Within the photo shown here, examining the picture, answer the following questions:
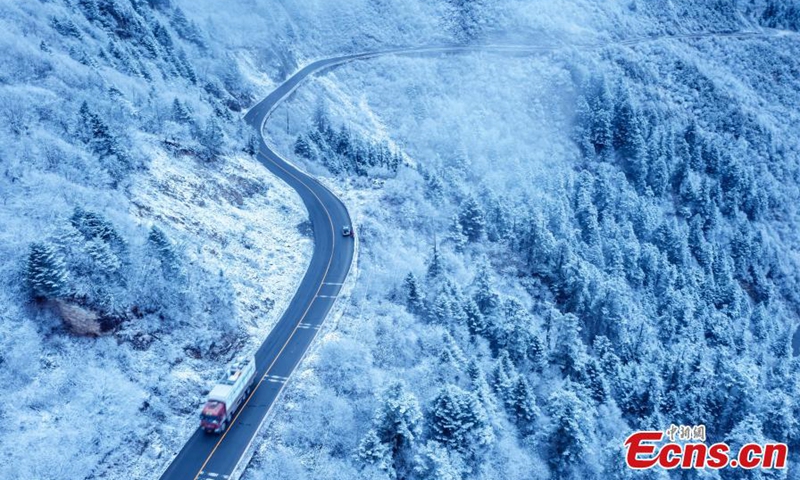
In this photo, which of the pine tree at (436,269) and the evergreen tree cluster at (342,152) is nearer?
the pine tree at (436,269)

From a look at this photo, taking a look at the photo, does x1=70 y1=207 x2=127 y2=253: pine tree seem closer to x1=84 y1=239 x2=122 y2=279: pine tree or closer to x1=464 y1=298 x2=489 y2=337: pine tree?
x1=84 y1=239 x2=122 y2=279: pine tree

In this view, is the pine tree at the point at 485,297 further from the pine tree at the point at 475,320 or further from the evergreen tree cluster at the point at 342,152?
the evergreen tree cluster at the point at 342,152

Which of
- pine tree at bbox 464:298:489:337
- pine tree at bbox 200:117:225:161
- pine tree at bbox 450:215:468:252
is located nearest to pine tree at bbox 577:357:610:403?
pine tree at bbox 464:298:489:337

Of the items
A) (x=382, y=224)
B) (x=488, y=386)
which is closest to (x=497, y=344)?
(x=488, y=386)

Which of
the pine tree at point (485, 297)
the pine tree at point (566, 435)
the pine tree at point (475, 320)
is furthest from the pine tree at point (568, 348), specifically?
the pine tree at point (566, 435)

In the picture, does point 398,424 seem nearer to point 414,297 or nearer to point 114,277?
point 414,297

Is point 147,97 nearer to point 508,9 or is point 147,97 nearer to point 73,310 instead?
point 73,310

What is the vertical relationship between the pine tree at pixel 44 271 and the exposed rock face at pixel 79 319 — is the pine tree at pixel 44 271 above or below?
above
